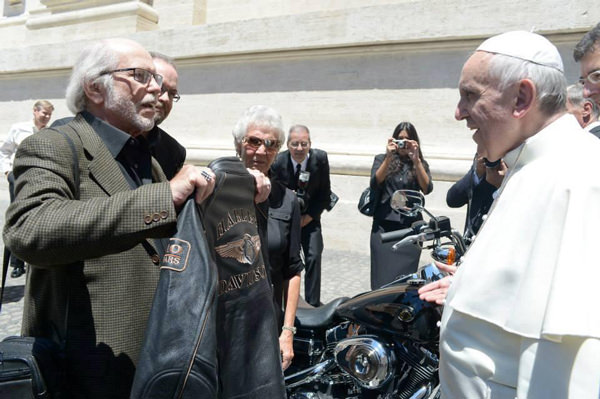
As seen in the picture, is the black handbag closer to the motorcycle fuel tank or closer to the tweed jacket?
the motorcycle fuel tank

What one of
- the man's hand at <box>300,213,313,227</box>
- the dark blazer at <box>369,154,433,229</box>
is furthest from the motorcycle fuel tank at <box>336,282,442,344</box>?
the man's hand at <box>300,213,313,227</box>

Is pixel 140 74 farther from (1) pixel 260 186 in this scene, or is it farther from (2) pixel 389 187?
(2) pixel 389 187

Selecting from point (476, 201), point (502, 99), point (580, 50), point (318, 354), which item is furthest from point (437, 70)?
point (502, 99)

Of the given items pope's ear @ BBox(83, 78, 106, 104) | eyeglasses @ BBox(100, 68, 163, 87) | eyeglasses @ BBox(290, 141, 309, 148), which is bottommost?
eyeglasses @ BBox(290, 141, 309, 148)

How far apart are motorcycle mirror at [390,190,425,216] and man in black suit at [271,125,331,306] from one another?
7.82 ft

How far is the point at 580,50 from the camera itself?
2785 millimetres

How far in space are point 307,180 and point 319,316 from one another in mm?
2599

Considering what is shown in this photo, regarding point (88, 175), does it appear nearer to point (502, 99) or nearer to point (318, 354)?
point (502, 99)

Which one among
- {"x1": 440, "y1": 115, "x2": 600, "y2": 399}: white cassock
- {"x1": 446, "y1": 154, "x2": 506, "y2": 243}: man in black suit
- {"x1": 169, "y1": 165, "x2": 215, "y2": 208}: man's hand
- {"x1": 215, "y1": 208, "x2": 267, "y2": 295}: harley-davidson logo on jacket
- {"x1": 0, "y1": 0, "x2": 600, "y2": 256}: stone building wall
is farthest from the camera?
{"x1": 0, "y1": 0, "x2": 600, "y2": 256}: stone building wall

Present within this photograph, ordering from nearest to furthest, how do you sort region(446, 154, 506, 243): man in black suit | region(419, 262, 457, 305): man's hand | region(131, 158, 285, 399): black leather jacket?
region(131, 158, 285, 399): black leather jacket
region(419, 262, 457, 305): man's hand
region(446, 154, 506, 243): man in black suit

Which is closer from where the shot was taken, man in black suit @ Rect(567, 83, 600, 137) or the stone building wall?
man in black suit @ Rect(567, 83, 600, 137)

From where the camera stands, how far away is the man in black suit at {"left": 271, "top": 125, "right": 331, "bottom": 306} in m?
5.08

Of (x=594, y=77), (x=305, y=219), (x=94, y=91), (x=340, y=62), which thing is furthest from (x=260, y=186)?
(x=340, y=62)

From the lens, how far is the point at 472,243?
1512 mm
